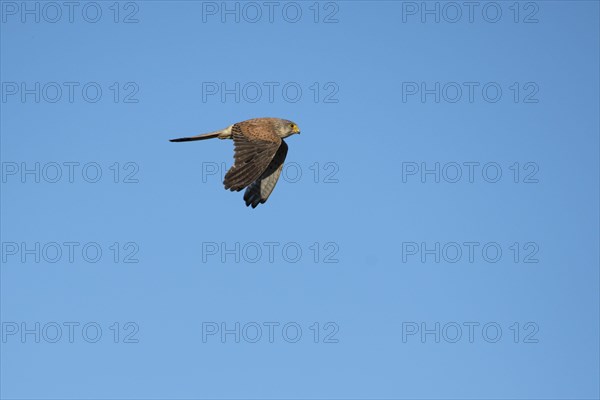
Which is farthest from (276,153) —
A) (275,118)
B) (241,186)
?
(241,186)

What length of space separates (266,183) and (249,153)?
3275 millimetres

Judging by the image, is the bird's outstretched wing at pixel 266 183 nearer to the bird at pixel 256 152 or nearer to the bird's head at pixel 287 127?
the bird at pixel 256 152

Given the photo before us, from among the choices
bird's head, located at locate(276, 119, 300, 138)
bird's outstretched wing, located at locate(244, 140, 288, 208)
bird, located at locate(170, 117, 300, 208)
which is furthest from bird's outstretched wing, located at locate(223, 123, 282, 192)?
bird's outstretched wing, located at locate(244, 140, 288, 208)

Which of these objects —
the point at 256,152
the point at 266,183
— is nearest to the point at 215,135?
the point at 266,183

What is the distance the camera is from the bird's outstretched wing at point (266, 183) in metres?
34.2

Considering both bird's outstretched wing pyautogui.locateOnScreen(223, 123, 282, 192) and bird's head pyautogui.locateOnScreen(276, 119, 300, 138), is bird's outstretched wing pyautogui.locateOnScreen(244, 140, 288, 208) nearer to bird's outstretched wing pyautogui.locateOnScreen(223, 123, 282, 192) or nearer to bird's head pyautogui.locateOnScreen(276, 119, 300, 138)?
bird's head pyautogui.locateOnScreen(276, 119, 300, 138)

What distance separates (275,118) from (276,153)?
1.07 meters

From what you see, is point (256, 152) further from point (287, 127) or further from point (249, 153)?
point (287, 127)

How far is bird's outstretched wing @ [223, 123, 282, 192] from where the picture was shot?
29.9m

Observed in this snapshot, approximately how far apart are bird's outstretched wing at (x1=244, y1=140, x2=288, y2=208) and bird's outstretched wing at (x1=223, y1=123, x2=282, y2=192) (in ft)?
5.23

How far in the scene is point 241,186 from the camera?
29.5 meters

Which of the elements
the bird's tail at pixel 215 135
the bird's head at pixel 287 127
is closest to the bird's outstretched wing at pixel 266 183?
the bird's head at pixel 287 127

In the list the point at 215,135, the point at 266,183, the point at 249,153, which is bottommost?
the point at 266,183

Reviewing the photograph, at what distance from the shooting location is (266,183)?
113 feet
